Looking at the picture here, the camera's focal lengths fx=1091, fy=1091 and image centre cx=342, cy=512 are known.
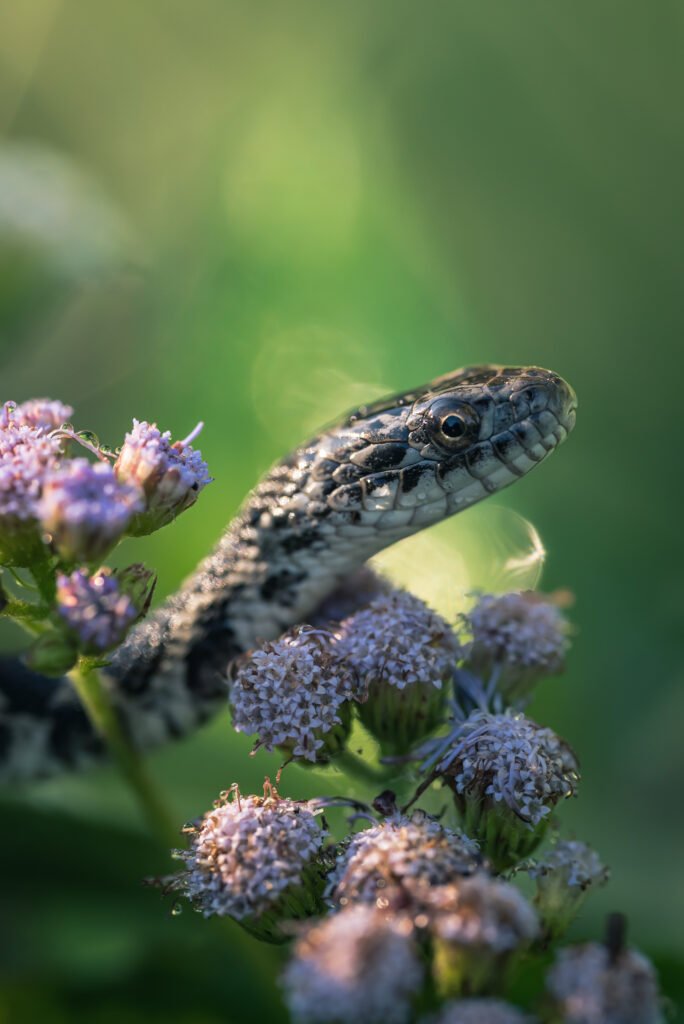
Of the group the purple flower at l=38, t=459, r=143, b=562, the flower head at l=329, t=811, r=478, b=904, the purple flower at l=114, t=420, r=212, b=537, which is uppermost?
the purple flower at l=114, t=420, r=212, b=537

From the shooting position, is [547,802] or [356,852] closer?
[356,852]

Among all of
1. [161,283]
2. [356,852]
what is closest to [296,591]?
[356,852]

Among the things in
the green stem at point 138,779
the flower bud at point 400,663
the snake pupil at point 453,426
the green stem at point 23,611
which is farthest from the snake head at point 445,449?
→ the green stem at point 23,611

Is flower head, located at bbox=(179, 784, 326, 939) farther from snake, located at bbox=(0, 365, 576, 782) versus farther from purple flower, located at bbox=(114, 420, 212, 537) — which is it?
snake, located at bbox=(0, 365, 576, 782)

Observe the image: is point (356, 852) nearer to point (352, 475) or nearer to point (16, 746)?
point (352, 475)

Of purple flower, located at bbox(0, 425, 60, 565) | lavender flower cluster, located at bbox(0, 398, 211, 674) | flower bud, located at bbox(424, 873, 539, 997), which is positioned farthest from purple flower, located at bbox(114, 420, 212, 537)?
flower bud, located at bbox(424, 873, 539, 997)
